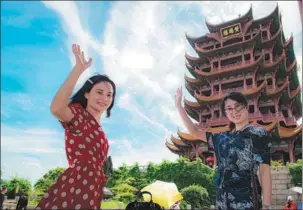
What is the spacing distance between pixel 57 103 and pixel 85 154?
29cm

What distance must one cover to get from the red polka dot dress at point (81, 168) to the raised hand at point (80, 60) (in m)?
0.21

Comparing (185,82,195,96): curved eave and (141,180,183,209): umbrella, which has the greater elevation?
(185,82,195,96): curved eave

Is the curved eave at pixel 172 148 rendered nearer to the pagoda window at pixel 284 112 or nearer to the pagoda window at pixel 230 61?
the pagoda window at pixel 230 61

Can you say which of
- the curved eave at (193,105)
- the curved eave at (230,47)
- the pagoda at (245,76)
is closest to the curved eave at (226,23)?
the pagoda at (245,76)

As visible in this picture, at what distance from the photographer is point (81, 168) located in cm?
151

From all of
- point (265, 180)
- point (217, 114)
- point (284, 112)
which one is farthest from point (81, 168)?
point (284, 112)

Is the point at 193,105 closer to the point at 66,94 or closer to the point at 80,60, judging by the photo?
the point at 80,60

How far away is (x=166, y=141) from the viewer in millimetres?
22672

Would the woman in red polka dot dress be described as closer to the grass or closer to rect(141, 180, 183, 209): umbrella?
rect(141, 180, 183, 209): umbrella

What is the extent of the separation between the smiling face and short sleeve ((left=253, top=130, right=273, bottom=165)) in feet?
2.87

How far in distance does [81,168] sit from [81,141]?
14 centimetres

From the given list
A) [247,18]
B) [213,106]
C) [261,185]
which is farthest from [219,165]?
[247,18]

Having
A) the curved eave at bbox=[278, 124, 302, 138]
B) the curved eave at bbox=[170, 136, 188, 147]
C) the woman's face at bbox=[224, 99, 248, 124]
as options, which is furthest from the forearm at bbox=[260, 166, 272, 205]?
the curved eave at bbox=[170, 136, 188, 147]

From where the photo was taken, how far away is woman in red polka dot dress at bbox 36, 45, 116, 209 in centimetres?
143
